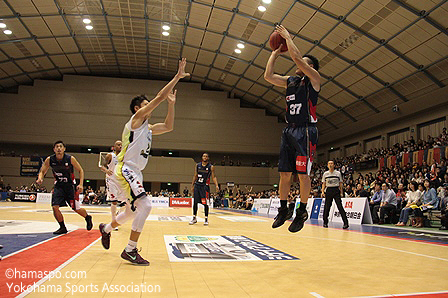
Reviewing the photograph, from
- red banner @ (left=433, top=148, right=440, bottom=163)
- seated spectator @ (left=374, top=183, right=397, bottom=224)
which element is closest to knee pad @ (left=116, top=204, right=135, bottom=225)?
seated spectator @ (left=374, top=183, right=397, bottom=224)

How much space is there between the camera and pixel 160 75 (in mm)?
38719

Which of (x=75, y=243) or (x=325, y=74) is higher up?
(x=325, y=74)

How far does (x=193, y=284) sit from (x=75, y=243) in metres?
3.09

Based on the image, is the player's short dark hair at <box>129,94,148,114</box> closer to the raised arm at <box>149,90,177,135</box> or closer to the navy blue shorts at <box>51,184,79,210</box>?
the raised arm at <box>149,90,177,135</box>

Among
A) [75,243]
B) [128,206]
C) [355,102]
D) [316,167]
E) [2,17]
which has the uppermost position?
[2,17]

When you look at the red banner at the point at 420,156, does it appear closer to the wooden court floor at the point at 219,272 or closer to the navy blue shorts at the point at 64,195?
the wooden court floor at the point at 219,272

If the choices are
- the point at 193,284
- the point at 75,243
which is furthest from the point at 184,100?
the point at 193,284

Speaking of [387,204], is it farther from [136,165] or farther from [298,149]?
[136,165]

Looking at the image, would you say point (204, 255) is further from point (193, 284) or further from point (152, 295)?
point (152, 295)

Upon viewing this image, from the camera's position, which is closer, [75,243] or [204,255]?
[204,255]

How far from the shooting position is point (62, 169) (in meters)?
6.95

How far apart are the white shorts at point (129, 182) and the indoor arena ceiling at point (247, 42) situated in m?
18.7

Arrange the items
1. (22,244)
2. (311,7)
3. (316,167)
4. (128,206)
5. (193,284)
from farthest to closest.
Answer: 1. (316,167)
2. (311,7)
3. (22,244)
4. (128,206)
5. (193,284)

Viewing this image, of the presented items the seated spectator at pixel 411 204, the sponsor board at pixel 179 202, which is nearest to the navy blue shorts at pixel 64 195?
the seated spectator at pixel 411 204
